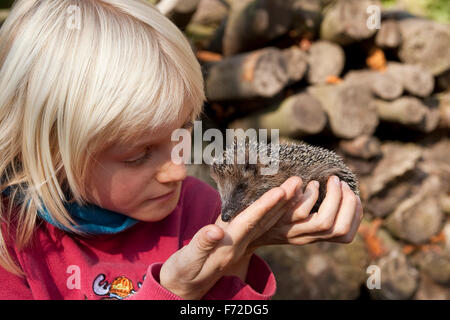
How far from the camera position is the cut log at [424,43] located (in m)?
4.02

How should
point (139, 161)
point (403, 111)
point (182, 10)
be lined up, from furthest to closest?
point (403, 111) < point (182, 10) < point (139, 161)

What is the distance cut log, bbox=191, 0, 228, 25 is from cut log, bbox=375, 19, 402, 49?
148 cm

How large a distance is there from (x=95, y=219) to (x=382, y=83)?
3.06 m

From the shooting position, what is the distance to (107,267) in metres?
1.58

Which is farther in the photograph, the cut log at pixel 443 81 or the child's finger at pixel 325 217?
the cut log at pixel 443 81

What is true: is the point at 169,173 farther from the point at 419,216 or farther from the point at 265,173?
the point at 419,216

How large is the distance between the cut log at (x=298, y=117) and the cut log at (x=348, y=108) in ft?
0.54

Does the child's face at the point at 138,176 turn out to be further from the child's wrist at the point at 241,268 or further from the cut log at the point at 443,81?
the cut log at the point at 443,81

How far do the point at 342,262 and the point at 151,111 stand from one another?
2.54 m

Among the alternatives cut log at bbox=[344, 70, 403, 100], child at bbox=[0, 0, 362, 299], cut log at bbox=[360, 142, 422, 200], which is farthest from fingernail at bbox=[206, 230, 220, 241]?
cut log at bbox=[344, 70, 403, 100]

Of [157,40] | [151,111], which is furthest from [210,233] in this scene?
[157,40]

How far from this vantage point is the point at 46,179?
138 cm

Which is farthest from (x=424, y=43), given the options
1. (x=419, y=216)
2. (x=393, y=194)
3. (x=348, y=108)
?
(x=419, y=216)

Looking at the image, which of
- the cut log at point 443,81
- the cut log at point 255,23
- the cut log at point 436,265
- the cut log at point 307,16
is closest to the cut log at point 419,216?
the cut log at point 436,265
